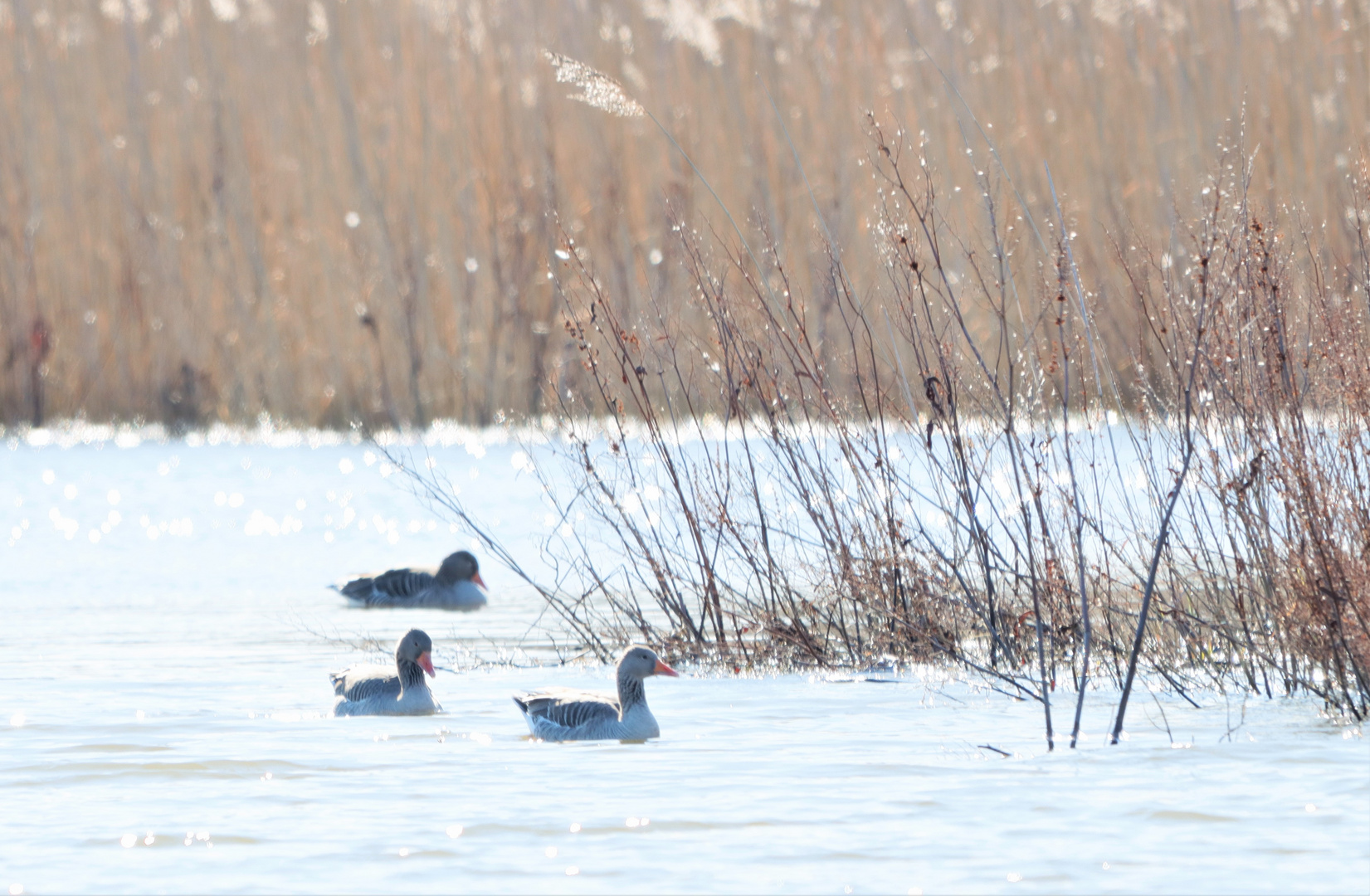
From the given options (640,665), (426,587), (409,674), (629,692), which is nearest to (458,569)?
(426,587)

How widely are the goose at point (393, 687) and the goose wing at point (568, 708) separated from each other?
1.71ft

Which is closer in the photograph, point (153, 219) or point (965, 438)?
point (965, 438)

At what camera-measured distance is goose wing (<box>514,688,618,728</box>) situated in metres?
6.04

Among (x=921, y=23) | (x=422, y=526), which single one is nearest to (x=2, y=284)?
(x=422, y=526)

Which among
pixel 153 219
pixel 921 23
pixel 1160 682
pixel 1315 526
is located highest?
pixel 921 23

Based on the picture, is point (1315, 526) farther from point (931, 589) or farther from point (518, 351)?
point (518, 351)

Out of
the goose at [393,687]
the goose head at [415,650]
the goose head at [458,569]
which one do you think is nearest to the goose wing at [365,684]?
the goose at [393,687]

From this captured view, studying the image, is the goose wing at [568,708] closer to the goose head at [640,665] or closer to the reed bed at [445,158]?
the goose head at [640,665]

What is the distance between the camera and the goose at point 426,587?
977 centimetres

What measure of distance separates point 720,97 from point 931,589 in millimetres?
7477

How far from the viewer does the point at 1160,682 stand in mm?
6434

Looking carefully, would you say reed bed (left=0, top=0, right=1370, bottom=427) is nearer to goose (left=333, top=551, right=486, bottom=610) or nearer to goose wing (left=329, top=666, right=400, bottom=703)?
goose (left=333, top=551, right=486, bottom=610)

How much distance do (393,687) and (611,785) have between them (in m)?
1.59

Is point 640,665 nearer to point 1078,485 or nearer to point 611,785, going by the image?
point 611,785
